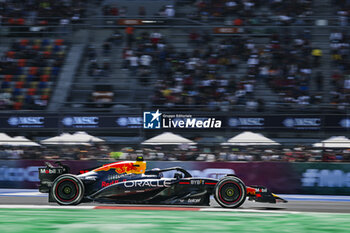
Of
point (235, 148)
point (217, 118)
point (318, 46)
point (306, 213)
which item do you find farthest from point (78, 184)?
point (318, 46)

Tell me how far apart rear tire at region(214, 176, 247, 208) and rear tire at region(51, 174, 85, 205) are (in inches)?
116

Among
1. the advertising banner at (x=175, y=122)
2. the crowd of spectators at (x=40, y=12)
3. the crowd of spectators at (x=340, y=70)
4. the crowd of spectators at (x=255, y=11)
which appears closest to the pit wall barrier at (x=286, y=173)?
the advertising banner at (x=175, y=122)

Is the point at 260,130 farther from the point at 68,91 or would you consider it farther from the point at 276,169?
the point at 68,91

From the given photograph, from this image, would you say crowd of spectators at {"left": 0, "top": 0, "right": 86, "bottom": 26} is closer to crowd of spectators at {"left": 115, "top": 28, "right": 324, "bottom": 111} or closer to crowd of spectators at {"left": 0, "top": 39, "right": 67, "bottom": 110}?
crowd of spectators at {"left": 0, "top": 39, "right": 67, "bottom": 110}

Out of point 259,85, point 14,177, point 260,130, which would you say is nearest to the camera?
point 14,177

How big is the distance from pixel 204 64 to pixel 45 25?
8640 millimetres

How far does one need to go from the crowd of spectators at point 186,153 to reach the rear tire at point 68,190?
18.5ft

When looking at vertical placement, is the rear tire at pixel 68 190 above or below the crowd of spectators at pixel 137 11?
below

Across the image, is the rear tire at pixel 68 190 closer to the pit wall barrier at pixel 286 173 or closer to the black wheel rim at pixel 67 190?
the black wheel rim at pixel 67 190

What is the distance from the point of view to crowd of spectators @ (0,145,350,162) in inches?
681

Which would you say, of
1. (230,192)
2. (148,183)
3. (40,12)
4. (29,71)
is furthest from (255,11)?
(148,183)

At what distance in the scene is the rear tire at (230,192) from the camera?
38.5ft

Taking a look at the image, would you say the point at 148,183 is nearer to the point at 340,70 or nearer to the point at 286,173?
the point at 286,173

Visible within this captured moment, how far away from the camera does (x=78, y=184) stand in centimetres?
1184
